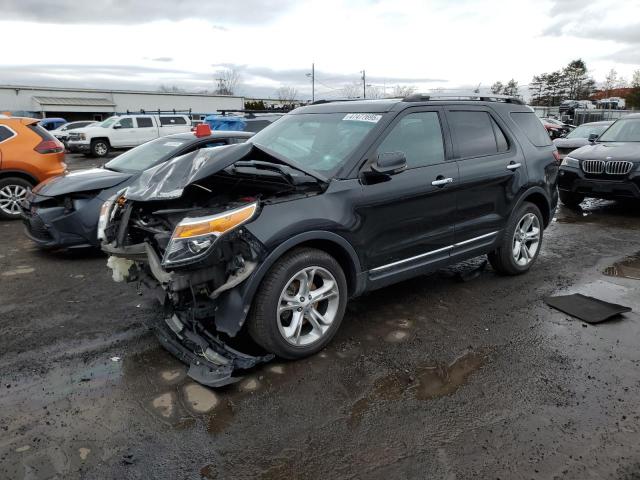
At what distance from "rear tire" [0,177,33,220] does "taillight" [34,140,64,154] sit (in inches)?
23.1

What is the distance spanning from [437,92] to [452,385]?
289 cm

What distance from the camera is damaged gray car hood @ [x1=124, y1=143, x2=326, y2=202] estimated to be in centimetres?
331

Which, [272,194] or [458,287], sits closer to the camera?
[272,194]

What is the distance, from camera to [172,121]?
80.0 feet

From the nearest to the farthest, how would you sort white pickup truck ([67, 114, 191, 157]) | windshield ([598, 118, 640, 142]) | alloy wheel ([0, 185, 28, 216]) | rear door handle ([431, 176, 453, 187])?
rear door handle ([431, 176, 453, 187])
alloy wheel ([0, 185, 28, 216])
windshield ([598, 118, 640, 142])
white pickup truck ([67, 114, 191, 157])

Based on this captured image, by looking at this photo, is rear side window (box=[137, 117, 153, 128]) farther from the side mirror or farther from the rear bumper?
the side mirror

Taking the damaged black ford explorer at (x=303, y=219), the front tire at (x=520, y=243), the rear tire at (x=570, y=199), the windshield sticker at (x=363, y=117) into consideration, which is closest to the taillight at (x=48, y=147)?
→ the damaged black ford explorer at (x=303, y=219)

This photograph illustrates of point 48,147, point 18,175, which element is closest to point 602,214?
point 48,147

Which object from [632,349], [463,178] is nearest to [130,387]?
[463,178]

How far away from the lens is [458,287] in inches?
204

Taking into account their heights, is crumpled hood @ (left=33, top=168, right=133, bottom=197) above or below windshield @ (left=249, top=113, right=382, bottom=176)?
below

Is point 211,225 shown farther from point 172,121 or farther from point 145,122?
point 172,121

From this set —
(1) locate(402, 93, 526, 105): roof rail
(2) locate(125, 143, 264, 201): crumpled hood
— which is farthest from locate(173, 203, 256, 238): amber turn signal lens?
(1) locate(402, 93, 526, 105): roof rail

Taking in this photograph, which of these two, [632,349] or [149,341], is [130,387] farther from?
[632,349]
